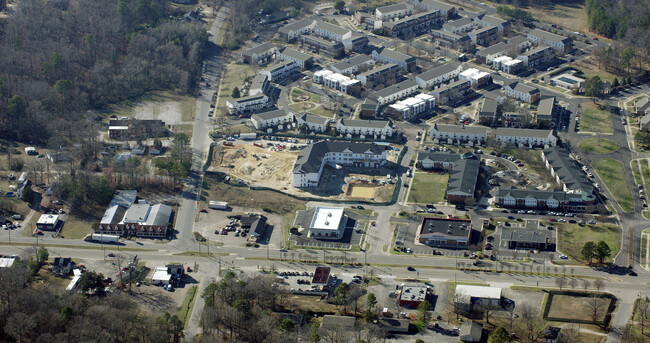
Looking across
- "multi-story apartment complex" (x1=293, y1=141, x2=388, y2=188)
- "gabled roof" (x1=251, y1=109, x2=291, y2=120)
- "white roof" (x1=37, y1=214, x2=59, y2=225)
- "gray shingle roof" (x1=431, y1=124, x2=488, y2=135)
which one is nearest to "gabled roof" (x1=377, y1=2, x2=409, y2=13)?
"gabled roof" (x1=251, y1=109, x2=291, y2=120)

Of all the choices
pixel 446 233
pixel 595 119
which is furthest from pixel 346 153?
pixel 595 119

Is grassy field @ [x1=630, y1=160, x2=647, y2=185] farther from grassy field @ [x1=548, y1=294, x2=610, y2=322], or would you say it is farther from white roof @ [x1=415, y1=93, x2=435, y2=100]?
white roof @ [x1=415, y1=93, x2=435, y2=100]

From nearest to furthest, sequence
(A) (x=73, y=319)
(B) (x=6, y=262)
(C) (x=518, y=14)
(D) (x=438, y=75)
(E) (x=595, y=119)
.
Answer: (A) (x=73, y=319) < (B) (x=6, y=262) < (E) (x=595, y=119) < (D) (x=438, y=75) < (C) (x=518, y=14)

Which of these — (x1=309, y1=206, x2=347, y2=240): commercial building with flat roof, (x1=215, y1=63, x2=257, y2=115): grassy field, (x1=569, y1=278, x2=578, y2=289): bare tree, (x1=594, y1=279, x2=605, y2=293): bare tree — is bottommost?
(x1=215, y1=63, x2=257, y2=115): grassy field

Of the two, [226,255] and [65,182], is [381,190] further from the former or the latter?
[65,182]

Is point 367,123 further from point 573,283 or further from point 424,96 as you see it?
point 573,283

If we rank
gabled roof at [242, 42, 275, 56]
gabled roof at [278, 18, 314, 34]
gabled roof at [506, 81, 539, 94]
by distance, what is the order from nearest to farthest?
gabled roof at [506, 81, 539, 94], gabled roof at [242, 42, 275, 56], gabled roof at [278, 18, 314, 34]

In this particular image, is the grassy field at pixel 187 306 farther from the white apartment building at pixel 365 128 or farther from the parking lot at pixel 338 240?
the white apartment building at pixel 365 128

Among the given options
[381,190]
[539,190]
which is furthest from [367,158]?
[539,190]
